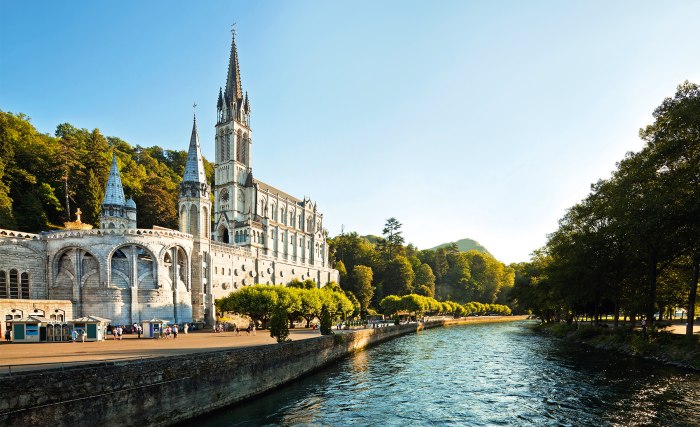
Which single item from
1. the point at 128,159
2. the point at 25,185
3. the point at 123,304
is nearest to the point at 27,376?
the point at 123,304

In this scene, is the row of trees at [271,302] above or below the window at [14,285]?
below

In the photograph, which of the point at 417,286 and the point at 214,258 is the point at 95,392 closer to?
the point at 214,258

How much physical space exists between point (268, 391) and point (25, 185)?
72.2m

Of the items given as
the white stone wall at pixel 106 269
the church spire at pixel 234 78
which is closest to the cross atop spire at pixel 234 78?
the church spire at pixel 234 78

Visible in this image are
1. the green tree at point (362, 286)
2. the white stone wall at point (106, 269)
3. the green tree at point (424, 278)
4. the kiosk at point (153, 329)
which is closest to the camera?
the kiosk at point (153, 329)

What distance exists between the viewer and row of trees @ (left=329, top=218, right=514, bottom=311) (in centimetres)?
13350

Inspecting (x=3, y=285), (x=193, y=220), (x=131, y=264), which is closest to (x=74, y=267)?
(x=131, y=264)

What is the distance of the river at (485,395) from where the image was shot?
21.1 metres

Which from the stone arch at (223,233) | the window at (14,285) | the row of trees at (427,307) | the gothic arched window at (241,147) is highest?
the gothic arched window at (241,147)

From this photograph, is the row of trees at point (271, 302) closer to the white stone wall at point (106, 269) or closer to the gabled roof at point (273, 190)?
the white stone wall at point (106, 269)

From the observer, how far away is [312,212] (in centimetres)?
12825

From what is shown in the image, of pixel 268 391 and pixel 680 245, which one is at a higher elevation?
pixel 680 245

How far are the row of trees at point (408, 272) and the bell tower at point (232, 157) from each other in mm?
40025

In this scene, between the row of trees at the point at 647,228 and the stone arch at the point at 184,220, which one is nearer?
the row of trees at the point at 647,228
